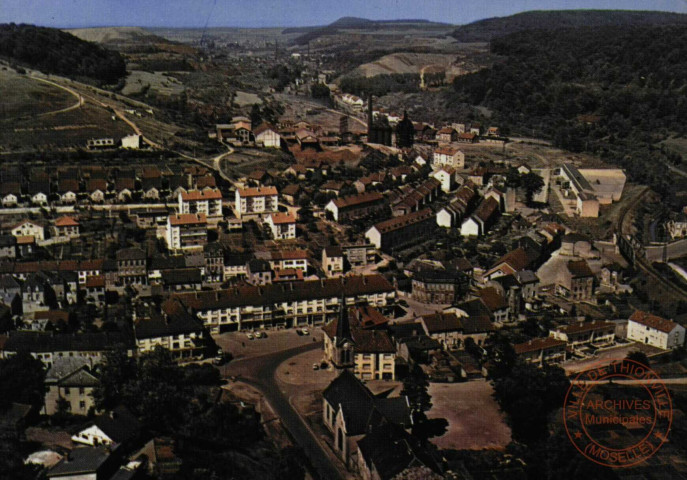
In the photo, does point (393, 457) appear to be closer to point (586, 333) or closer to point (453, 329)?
point (453, 329)

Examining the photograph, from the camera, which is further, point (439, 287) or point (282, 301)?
point (439, 287)

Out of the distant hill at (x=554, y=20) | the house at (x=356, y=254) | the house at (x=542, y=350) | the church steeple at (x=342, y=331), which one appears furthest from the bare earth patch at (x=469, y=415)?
the distant hill at (x=554, y=20)

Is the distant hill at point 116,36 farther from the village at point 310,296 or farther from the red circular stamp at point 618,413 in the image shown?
the red circular stamp at point 618,413

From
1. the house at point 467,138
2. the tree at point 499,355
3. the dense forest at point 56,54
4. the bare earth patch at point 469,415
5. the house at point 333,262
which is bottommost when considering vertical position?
the bare earth patch at point 469,415

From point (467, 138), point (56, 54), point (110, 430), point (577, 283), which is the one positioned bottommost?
point (110, 430)

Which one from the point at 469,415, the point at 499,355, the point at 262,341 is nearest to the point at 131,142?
the point at 262,341

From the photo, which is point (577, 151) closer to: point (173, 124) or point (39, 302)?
point (173, 124)

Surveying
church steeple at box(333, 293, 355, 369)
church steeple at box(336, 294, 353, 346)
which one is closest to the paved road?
church steeple at box(333, 293, 355, 369)
